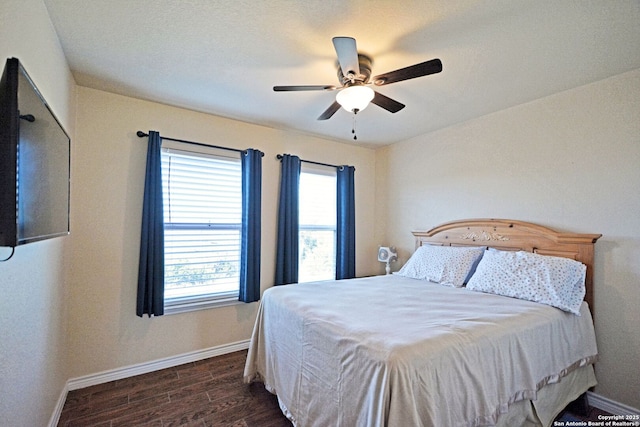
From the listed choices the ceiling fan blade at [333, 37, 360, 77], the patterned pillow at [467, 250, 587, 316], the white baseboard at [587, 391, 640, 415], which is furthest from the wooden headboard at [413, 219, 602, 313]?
the ceiling fan blade at [333, 37, 360, 77]

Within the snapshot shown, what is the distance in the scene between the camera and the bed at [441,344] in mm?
1234

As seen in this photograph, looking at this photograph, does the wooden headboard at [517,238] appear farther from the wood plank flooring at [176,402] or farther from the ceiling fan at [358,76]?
the wood plank flooring at [176,402]

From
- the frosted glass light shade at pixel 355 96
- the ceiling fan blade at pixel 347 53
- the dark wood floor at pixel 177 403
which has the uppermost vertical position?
the ceiling fan blade at pixel 347 53

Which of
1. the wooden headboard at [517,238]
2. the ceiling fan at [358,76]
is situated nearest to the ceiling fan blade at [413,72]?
the ceiling fan at [358,76]

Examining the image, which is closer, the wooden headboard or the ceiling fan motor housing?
the ceiling fan motor housing

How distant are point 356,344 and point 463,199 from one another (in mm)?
2409

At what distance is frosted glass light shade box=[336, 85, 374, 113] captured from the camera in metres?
1.83

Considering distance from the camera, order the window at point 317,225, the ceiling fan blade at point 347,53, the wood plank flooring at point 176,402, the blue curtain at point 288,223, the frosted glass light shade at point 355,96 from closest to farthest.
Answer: the ceiling fan blade at point 347,53 → the frosted glass light shade at point 355,96 → the wood plank flooring at point 176,402 → the blue curtain at point 288,223 → the window at point 317,225

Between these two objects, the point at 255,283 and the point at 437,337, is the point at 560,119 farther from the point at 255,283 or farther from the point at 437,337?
the point at 255,283

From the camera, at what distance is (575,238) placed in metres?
2.24

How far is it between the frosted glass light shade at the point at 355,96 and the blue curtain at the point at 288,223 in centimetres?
153

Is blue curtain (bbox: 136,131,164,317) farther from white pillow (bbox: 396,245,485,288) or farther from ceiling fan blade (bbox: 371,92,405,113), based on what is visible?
white pillow (bbox: 396,245,485,288)

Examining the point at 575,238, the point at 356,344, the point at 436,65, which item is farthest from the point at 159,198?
the point at 575,238

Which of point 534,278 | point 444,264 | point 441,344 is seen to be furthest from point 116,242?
point 534,278
